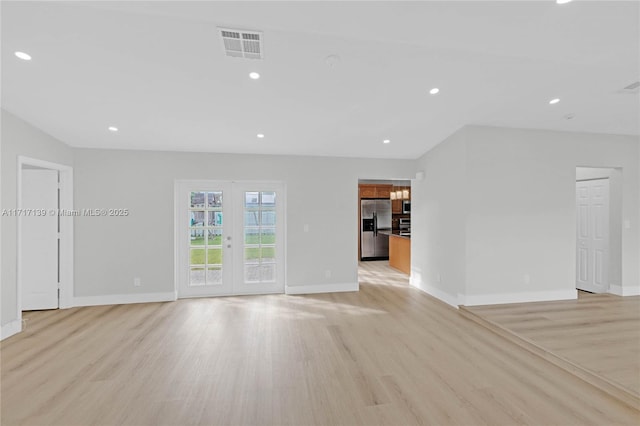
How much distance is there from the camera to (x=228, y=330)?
3641 millimetres

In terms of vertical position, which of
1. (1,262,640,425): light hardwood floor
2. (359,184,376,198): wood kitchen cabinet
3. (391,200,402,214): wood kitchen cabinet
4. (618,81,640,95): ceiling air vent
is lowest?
(1,262,640,425): light hardwood floor

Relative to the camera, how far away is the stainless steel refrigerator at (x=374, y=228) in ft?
27.7

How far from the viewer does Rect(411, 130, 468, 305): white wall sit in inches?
171

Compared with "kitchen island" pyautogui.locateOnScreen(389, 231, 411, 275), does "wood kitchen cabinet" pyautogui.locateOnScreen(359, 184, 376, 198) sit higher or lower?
higher

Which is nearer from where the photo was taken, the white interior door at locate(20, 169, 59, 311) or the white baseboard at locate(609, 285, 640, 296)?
the white interior door at locate(20, 169, 59, 311)

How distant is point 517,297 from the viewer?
4363 mm

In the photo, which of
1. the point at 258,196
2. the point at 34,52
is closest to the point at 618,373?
the point at 258,196

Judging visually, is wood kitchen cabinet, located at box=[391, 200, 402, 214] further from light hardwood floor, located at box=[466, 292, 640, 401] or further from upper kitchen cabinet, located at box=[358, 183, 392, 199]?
light hardwood floor, located at box=[466, 292, 640, 401]

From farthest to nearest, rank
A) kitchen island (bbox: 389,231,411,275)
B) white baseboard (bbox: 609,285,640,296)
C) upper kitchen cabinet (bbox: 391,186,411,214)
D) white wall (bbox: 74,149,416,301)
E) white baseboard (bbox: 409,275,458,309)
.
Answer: upper kitchen cabinet (bbox: 391,186,411,214) → kitchen island (bbox: 389,231,411,275) → white baseboard (bbox: 609,285,640,296) → white wall (bbox: 74,149,416,301) → white baseboard (bbox: 409,275,458,309)

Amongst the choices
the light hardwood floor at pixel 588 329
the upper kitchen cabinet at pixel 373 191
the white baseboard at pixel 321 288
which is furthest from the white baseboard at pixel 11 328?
the upper kitchen cabinet at pixel 373 191

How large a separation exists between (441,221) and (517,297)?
60.1 inches

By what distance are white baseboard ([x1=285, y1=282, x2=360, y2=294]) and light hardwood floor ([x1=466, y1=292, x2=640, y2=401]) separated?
199cm

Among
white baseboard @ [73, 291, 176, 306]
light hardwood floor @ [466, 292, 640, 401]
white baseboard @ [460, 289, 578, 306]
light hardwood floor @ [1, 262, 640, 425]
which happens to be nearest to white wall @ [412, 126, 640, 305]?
white baseboard @ [460, 289, 578, 306]

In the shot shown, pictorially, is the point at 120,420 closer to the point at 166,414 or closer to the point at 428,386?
the point at 166,414
